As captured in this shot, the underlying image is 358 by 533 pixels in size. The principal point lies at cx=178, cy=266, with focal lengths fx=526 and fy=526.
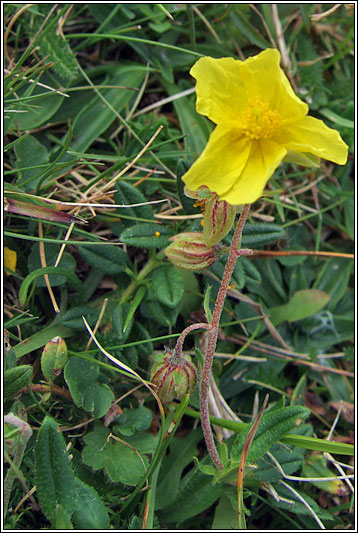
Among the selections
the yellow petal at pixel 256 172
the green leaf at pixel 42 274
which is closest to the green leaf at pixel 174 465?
the green leaf at pixel 42 274

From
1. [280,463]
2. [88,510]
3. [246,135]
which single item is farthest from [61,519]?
[246,135]

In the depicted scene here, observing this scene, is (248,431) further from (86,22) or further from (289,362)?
(86,22)

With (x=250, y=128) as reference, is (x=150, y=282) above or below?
below

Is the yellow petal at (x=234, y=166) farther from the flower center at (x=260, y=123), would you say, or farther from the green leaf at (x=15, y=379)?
the green leaf at (x=15, y=379)

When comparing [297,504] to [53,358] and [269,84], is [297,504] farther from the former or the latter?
[269,84]

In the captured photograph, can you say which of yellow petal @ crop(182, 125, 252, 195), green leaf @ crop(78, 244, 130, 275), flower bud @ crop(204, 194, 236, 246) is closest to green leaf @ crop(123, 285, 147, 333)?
green leaf @ crop(78, 244, 130, 275)

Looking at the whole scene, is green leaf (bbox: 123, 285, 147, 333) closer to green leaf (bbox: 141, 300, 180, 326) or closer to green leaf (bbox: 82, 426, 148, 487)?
green leaf (bbox: 141, 300, 180, 326)
